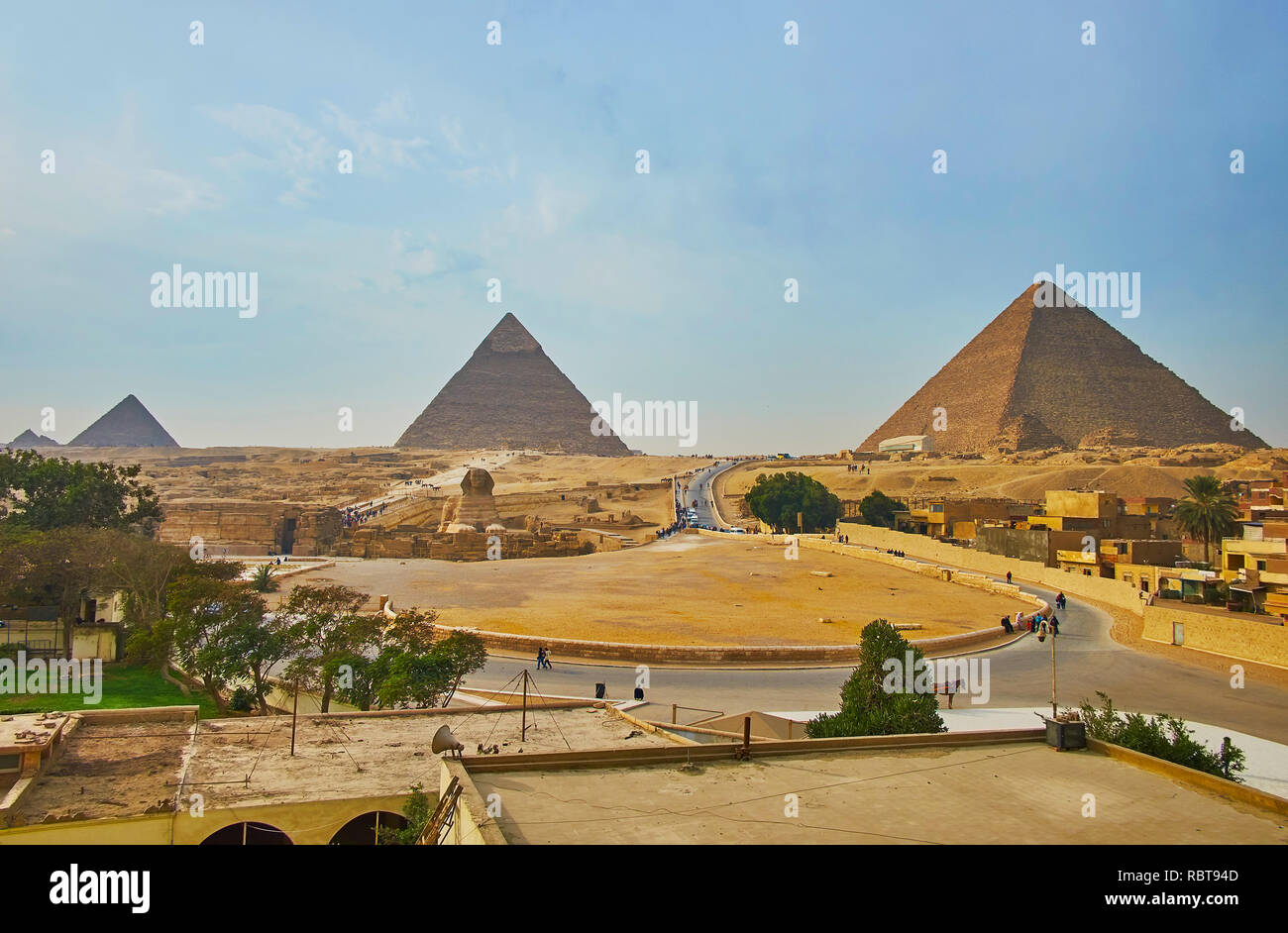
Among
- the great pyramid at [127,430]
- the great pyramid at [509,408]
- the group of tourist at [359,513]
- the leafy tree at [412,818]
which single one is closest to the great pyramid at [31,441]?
the great pyramid at [127,430]

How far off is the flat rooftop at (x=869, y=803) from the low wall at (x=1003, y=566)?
1742 cm

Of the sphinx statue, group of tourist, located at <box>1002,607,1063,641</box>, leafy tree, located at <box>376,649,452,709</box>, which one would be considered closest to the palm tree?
group of tourist, located at <box>1002,607,1063,641</box>

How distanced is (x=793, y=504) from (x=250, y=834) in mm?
41288

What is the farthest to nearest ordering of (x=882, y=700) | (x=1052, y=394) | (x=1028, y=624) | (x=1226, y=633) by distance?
(x=1052, y=394) < (x=1028, y=624) < (x=1226, y=633) < (x=882, y=700)

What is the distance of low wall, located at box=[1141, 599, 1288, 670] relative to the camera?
666 inches

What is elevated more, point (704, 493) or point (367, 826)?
point (704, 493)

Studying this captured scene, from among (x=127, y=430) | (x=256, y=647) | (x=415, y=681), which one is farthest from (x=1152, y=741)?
(x=127, y=430)

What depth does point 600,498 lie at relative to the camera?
61.3 metres

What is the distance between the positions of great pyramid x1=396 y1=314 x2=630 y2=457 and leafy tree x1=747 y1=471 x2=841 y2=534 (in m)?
107

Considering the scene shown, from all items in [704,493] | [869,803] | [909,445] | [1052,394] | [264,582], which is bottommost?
[264,582]

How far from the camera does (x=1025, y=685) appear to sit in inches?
603

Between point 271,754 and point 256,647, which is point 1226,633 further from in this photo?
point 256,647

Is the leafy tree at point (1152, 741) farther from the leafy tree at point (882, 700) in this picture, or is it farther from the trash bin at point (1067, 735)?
the leafy tree at point (882, 700)

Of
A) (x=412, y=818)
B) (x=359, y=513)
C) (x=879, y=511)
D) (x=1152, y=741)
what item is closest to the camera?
(x=412, y=818)
